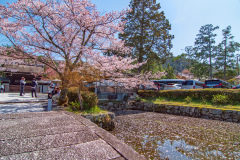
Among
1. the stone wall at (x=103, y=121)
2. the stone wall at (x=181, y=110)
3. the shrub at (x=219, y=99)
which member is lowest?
the stone wall at (x=181, y=110)

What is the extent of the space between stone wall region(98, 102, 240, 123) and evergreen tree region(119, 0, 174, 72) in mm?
5893

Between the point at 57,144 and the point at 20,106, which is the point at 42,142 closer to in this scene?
the point at 57,144

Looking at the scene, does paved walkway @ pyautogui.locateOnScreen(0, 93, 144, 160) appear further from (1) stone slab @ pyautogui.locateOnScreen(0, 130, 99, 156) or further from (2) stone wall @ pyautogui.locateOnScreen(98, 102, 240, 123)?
(2) stone wall @ pyautogui.locateOnScreen(98, 102, 240, 123)

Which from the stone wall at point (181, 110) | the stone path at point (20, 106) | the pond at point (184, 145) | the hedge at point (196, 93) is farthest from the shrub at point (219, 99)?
the stone path at point (20, 106)

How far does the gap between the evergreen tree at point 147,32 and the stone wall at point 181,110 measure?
19.3 feet

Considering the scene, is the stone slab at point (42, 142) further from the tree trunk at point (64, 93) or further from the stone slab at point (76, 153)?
the tree trunk at point (64, 93)

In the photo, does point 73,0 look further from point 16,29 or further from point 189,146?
point 189,146

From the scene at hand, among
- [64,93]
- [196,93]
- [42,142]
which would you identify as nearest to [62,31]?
[64,93]

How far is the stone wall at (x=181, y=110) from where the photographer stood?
28.3 ft

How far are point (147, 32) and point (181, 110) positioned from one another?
11.5 m

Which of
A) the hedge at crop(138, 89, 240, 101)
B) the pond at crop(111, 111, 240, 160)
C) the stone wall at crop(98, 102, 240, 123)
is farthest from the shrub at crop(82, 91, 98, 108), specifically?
the hedge at crop(138, 89, 240, 101)

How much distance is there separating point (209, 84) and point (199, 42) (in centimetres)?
1597

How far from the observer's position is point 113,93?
54.6 feet

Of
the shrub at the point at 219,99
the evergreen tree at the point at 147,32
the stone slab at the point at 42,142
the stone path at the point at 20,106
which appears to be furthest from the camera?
the evergreen tree at the point at 147,32
